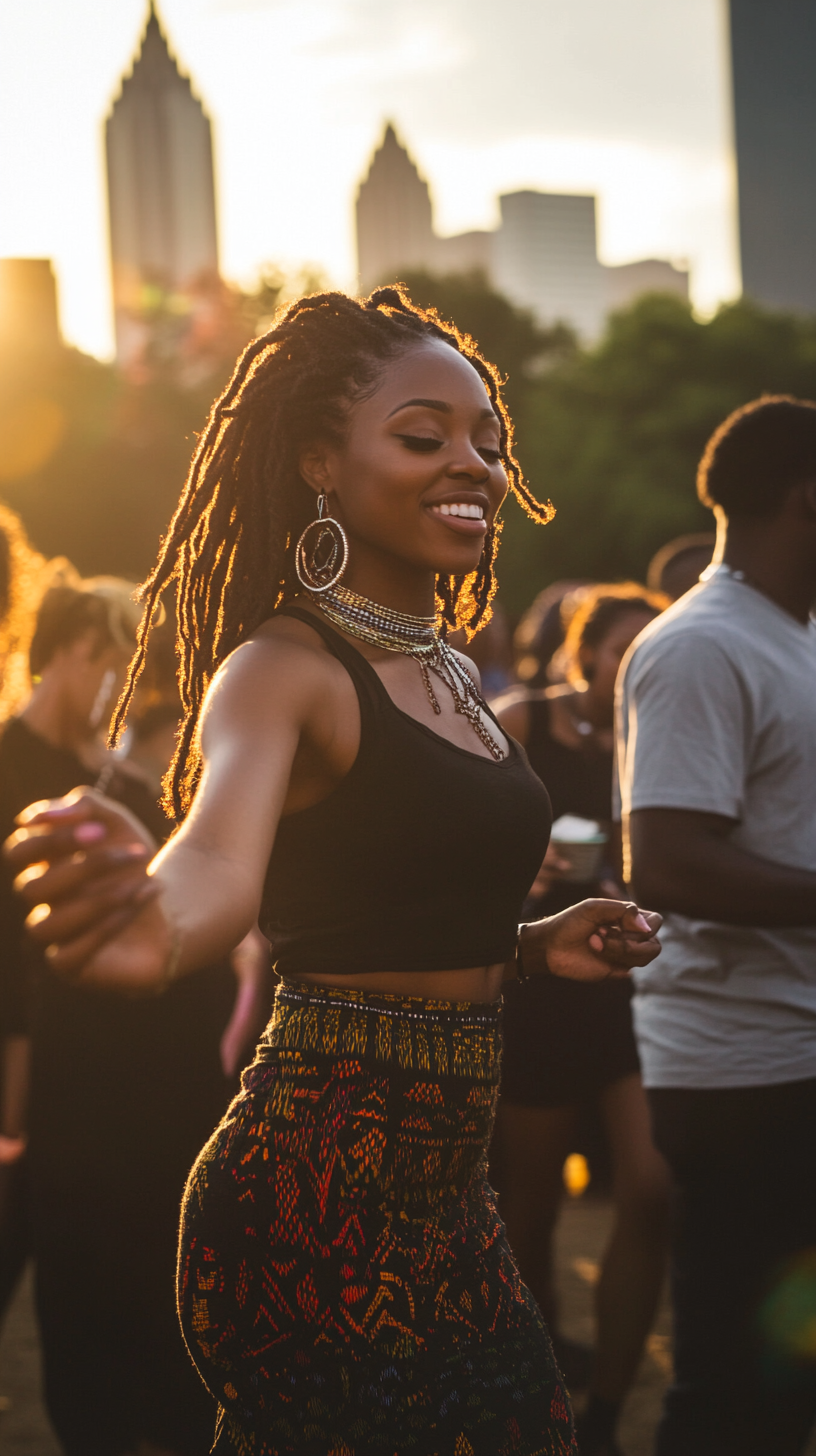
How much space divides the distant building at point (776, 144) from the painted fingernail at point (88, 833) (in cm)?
9154

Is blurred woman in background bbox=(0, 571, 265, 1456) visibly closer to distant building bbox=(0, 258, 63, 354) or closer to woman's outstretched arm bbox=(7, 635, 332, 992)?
woman's outstretched arm bbox=(7, 635, 332, 992)

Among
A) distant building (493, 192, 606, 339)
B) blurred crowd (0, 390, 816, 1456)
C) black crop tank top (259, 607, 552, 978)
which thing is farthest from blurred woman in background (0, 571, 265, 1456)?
distant building (493, 192, 606, 339)

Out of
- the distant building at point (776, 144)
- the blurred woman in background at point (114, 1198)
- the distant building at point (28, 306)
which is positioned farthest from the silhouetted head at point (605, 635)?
the distant building at point (776, 144)

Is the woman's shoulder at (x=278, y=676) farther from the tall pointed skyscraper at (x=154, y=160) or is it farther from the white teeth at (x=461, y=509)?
the tall pointed skyscraper at (x=154, y=160)

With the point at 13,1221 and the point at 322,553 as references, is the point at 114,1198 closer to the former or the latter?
the point at 13,1221

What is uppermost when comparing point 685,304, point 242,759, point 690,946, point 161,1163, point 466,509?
point 685,304

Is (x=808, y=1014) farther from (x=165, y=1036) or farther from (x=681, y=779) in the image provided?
(x=165, y=1036)

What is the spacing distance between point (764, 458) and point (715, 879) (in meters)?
1.04

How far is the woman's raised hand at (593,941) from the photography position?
2.37 meters

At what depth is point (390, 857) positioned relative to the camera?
6.67ft

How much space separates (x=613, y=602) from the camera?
5418mm

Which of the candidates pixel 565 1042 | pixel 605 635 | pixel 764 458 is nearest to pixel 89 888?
pixel 764 458

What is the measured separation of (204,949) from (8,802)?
9.12ft

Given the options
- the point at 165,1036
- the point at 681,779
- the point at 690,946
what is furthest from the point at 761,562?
the point at 165,1036
